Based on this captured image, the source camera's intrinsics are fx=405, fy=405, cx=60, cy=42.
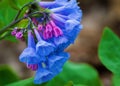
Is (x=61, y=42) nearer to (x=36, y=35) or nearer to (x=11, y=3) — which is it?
(x=36, y=35)

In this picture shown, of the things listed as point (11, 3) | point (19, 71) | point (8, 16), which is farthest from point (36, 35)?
point (19, 71)

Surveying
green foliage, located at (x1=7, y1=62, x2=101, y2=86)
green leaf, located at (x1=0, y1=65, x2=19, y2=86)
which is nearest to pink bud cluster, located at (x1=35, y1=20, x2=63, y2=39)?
green foliage, located at (x1=7, y1=62, x2=101, y2=86)

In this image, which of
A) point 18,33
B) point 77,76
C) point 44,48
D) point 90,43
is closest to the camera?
point 44,48

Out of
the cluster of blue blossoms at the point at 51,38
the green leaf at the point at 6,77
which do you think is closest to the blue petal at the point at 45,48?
the cluster of blue blossoms at the point at 51,38

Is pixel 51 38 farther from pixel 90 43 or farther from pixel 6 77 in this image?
pixel 90 43

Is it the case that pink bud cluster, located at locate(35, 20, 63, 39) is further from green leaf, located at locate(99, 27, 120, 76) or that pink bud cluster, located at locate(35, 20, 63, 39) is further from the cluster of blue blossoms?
green leaf, located at locate(99, 27, 120, 76)

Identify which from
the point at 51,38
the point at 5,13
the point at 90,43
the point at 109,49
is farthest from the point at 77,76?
the point at 90,43
